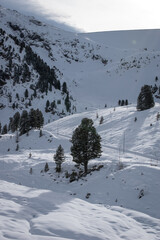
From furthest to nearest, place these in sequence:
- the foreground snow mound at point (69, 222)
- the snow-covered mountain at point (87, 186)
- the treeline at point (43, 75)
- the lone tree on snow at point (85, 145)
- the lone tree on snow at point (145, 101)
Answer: the treeline at point (43, 75)
the lone tree on snow at point (145, 101)
the lone tree on snow at point (85, 145)
the snow-covered mountain at point (87, 186)
the foreground snow mound at point (69, 222)

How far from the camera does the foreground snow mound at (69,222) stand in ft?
28.6

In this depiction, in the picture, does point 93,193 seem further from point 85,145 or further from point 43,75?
point 43,75

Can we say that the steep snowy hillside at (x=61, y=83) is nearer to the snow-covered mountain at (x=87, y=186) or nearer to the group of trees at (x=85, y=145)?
the snow-covered mountain at (x=87, y=186)

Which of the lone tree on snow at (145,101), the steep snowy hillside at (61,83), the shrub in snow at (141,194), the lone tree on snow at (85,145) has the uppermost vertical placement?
the steep snowy hillside at (61,83)

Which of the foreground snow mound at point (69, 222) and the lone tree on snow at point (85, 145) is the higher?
the lone tree on snow at point (85, 145)

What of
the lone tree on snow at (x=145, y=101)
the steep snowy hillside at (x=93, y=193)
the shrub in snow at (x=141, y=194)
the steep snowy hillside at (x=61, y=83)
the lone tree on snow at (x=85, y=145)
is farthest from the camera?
the steep snowy hillside at (x=61, y=83)

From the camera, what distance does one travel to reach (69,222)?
34.2 feet

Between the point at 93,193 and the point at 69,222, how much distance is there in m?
8.83

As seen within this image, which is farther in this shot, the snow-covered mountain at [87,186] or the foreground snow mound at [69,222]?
the snow-covered mountain at [87,186]

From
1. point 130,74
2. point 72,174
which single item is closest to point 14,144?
point 72,174

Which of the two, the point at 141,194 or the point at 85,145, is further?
the point at 85,145

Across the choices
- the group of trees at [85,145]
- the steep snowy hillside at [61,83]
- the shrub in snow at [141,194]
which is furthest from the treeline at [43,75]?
the shrub in snow at [141,194]

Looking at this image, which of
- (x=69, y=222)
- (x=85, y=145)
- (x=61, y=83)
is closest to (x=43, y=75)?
(x=61, y=83)

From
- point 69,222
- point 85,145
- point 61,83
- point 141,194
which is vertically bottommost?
point 141,194
